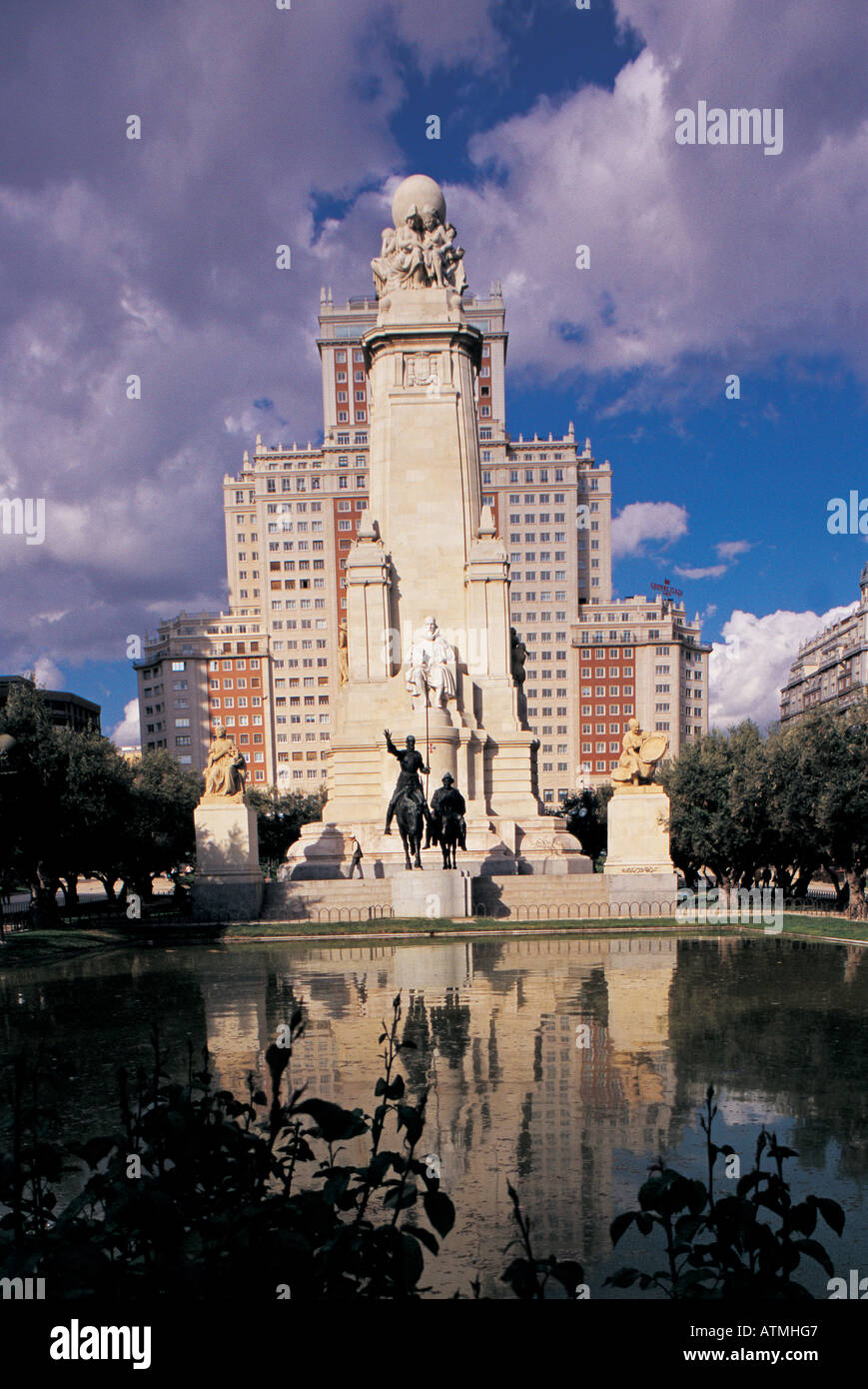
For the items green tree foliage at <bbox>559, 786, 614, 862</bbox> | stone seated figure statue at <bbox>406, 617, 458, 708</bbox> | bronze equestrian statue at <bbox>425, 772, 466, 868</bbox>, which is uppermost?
stone seated figure statue at <bbox>406, 617, 458, 708</bbox>

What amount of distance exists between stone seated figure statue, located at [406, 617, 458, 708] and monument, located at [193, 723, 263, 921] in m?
8.31

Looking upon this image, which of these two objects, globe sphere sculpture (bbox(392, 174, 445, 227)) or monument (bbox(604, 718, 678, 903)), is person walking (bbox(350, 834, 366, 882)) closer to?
monument (bbox(604, 718, 678, 903))

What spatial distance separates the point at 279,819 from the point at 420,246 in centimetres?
3966

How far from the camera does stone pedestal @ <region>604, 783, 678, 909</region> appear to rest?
30250mm

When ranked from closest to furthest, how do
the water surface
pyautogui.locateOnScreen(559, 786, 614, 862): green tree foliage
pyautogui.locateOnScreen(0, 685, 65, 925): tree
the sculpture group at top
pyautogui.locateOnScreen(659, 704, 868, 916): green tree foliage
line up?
the water surface, pyautogui.locateOnScreen(0, 685, 65, 925): tree, pyautogui.locateOnScreen(659, 704, 868, 916): green tree foliage, the sculpture group at top, pyautogui.locateOnScreen(559, 786, 614, 862): green tree foliage

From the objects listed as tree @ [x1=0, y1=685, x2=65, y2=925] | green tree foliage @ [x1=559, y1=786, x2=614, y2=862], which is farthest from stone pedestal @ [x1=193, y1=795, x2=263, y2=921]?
green tree foliage @ [x1=559, y1=786, x2=614, y2=862]

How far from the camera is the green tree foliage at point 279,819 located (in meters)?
67.4

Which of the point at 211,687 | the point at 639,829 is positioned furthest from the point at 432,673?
the point at 211,687

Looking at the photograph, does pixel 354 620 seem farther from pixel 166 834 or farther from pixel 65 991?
pixel 65 991

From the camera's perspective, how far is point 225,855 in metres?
30.6

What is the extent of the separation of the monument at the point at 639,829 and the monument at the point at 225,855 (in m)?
11.4

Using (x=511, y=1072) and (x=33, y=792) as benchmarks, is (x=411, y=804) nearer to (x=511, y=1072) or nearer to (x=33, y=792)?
(x=33, y=792)
